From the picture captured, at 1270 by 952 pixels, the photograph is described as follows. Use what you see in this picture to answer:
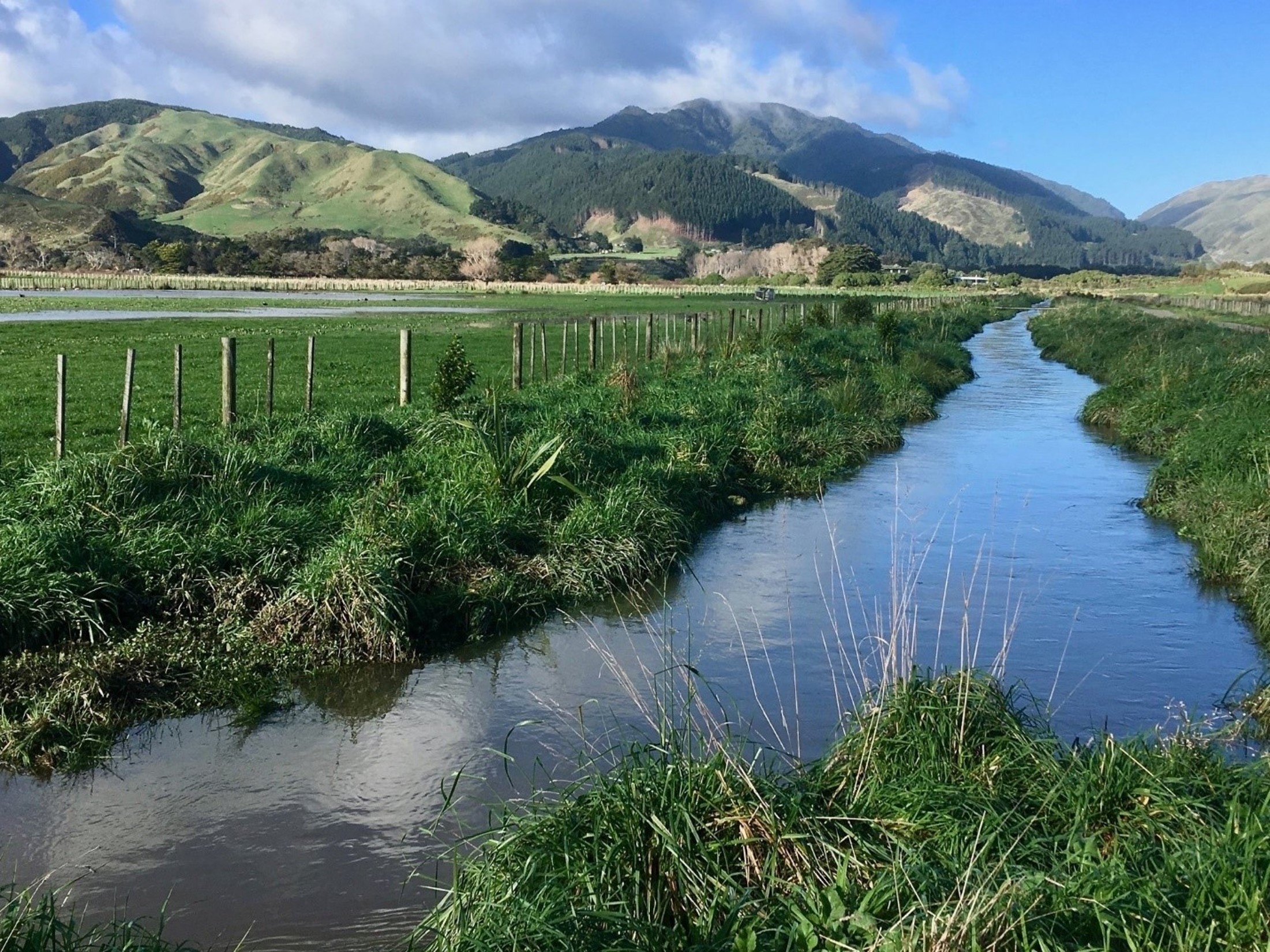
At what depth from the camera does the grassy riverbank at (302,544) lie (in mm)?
9102

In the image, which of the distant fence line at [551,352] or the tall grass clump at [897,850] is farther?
the distant fence line at [551,352]

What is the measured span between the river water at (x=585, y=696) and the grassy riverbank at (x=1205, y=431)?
435mm

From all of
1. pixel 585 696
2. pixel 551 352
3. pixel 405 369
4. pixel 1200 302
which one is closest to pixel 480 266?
pixel 1200 302

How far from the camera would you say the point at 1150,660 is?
10352mm

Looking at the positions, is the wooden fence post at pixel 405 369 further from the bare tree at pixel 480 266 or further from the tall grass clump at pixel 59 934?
the bare tree at pixel 480 266

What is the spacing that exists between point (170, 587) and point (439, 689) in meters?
2.81

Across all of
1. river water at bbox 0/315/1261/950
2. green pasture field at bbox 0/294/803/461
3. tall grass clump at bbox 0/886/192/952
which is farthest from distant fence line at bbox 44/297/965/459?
tall grass clump at bbox 0/886/192/952

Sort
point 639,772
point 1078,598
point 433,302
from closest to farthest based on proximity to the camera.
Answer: point 639,772 → point 1078,598 → point 433,302

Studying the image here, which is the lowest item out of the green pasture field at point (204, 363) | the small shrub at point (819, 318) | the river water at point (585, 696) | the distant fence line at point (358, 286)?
the river water at point (585, 696)

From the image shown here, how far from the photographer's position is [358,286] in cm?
12781

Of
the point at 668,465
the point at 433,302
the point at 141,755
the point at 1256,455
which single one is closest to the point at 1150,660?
the point at 1256,455

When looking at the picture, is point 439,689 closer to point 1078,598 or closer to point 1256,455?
point 1078,598

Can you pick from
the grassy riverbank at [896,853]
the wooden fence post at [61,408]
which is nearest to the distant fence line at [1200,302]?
the wooden fence post at [61,408]

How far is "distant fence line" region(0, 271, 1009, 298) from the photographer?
10838 centimetres
